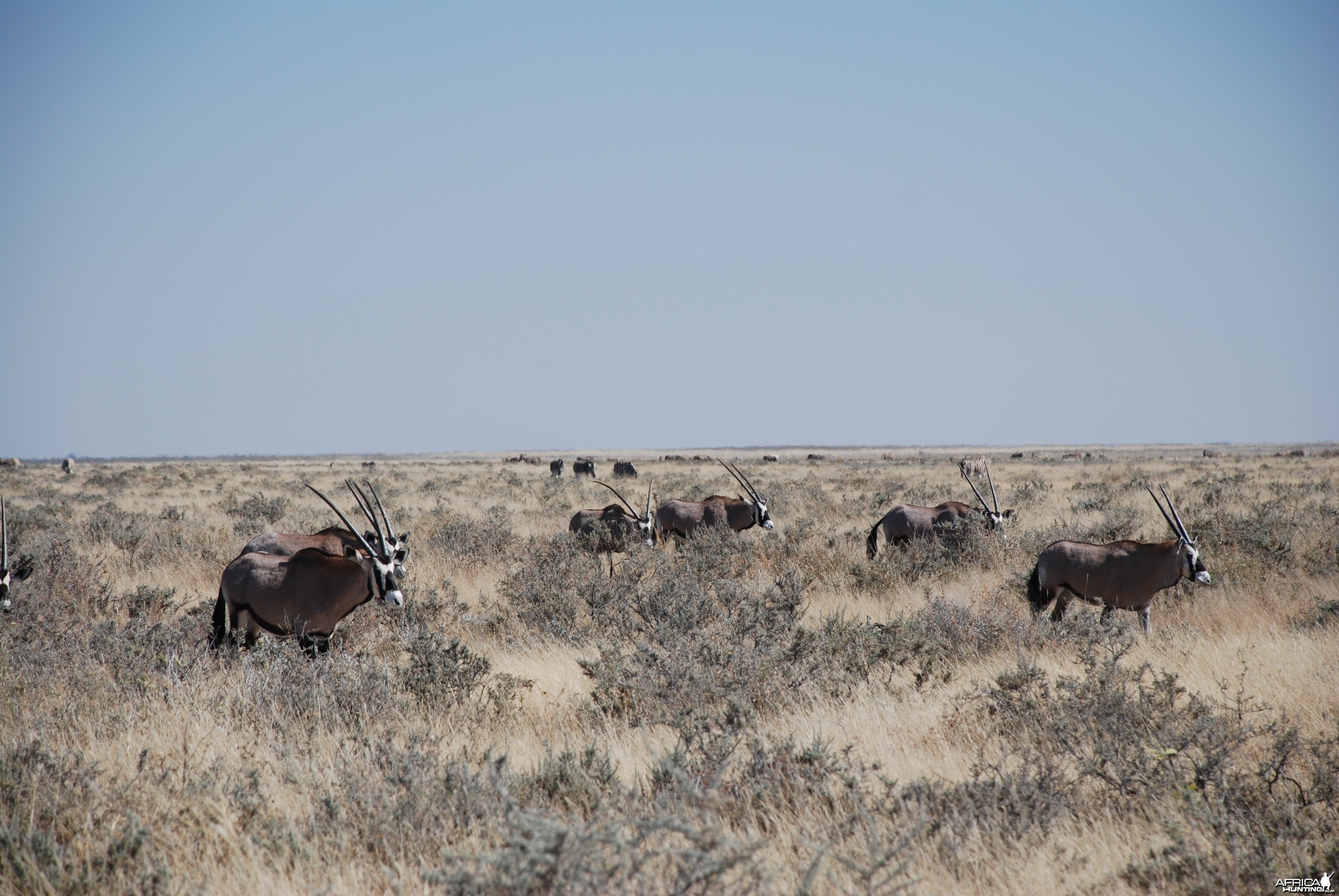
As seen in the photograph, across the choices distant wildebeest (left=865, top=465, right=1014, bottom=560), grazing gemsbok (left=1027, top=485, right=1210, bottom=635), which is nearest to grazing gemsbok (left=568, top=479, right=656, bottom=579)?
distant wildebeest (left=865, top=465, right=1014, bottom=560)

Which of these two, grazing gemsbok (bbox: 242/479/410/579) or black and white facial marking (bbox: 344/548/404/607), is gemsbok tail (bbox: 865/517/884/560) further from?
black and white facial marking (bbox: 344/548/404/607)

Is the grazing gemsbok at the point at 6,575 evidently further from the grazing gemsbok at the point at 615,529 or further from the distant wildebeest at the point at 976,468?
the distant wildebeest at the point at 976,468

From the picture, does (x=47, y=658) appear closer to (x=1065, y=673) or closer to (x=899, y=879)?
(x=899, y=879)

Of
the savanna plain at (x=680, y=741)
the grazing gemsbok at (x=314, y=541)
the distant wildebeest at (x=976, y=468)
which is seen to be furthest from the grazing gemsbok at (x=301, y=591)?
the distant wildebeest at (x=976, y=468)

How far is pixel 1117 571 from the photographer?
29.7ft

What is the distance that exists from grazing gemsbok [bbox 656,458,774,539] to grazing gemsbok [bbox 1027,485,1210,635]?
808 cm

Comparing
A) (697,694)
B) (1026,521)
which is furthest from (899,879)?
(1026,521)

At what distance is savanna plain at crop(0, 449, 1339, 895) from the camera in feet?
11.2

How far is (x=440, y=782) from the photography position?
13.5ft

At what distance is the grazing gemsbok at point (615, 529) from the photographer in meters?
14.9

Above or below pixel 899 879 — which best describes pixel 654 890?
above

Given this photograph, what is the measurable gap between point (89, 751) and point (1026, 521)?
61.6ft

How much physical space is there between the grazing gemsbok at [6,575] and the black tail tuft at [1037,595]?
10.8 m

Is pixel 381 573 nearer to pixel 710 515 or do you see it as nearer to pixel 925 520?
pixel 925 520
